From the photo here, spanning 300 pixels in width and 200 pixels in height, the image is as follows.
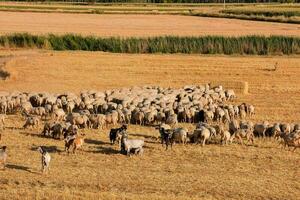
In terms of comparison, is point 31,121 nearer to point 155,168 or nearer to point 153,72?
point 155,168

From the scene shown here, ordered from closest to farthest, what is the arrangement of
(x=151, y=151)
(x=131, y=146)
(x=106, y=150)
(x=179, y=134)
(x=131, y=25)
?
(x=131, y=146)
(x=151, y=151)
(x=106, y=150)
(x=179, y=134)
(x=131, y=25)

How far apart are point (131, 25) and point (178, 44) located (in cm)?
2391

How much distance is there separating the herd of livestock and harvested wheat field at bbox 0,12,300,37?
1213 inches

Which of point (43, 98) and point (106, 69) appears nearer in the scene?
point (43, 98)

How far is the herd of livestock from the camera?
21.0 metres

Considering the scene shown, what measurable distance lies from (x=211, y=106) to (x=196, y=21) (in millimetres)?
54958

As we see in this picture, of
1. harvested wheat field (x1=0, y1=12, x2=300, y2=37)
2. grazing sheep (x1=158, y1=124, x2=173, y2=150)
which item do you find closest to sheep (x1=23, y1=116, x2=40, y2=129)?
grazing sheep (x1=158, y1=124, x2=173, y2=150)

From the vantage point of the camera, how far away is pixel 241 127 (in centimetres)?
2198

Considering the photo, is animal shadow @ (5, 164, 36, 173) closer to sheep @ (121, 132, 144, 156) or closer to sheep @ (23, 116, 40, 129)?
sheep @ (121, 132, 144, 156)

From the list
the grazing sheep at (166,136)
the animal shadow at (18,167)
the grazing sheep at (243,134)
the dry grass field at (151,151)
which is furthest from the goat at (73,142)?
the grazing sheep at (243,134)

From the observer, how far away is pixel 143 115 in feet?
79.7

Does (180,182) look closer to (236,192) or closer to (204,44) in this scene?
(236,192)

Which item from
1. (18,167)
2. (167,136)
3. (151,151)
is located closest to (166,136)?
(167,136)

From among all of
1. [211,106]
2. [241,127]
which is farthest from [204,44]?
[241,127]
